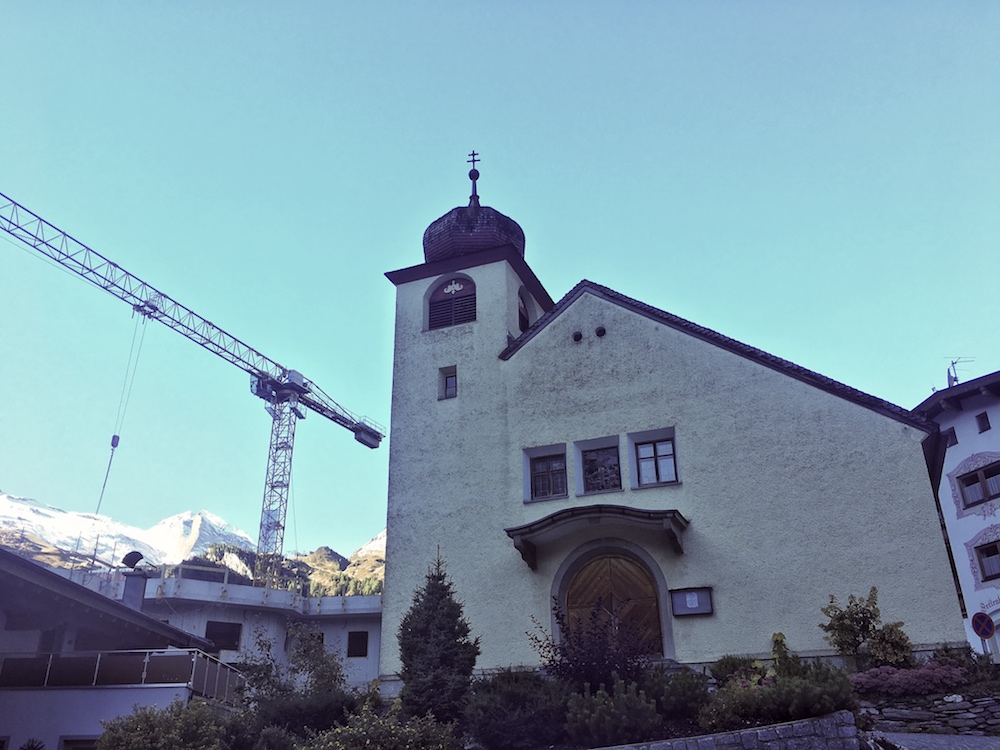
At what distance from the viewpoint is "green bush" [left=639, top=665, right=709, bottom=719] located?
581 inches

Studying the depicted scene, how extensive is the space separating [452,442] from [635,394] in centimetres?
537

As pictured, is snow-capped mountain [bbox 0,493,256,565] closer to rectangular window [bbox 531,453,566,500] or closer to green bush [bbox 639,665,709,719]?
rectangular window [bbox 531,453,566,500]

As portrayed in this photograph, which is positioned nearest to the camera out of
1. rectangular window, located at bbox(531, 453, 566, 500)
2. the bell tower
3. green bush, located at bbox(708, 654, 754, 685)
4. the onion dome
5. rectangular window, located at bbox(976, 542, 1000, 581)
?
green bush, located at bbox(708, 654, 754, 685)

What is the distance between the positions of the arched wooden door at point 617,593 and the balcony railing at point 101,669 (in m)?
9.05

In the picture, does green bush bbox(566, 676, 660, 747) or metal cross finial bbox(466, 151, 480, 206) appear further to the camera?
metal cross finial bbox(466, 151, 480, 206)

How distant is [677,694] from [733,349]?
10.9 m

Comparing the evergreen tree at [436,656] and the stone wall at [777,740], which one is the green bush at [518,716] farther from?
the stone wall at [777,740]

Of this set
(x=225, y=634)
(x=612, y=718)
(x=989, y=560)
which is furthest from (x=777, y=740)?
(x=225, y=634)

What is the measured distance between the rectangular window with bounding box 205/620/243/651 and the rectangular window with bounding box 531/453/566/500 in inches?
784

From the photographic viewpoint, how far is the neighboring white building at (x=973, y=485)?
36094 mm

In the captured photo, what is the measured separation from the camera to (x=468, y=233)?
1147 inches

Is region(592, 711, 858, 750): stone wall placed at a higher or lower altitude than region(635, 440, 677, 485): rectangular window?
lower

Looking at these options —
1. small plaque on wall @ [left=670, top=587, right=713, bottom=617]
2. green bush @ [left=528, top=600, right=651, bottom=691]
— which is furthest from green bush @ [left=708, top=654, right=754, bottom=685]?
green bush @ [left=528, top=600, right=651, bottom=691]

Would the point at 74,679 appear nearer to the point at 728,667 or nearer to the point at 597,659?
the point at 597,659
